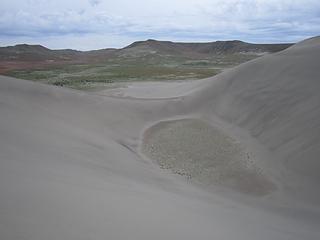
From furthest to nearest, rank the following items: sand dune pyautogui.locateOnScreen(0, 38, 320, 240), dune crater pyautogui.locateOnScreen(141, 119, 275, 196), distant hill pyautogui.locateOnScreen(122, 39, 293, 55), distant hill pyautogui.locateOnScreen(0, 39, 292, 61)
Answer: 1. distant hill pyautogui.locateOnScreen(122, 39, 293, 55)
2. distant hill pyautogui.locateOnScreen(0, 39, 292, 61)
3. dune crater pyautogui.locateOnScreen(141, 119, 275, 196)
4. sand dune pyautogui.locateOnScreen(0, 38, 320, 240)

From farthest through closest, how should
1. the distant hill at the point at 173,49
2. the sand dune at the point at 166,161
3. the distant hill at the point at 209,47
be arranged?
the distant hill at the point at 209,47 < the distant hill at the point at 173,49 < the sand dune at the point at 166,161

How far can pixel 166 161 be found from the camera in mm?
11891

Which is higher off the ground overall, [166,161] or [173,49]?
[173,49]

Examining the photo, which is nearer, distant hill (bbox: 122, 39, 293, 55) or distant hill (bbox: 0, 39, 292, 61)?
distant hill (bbox: 0, 39, 292, 61)

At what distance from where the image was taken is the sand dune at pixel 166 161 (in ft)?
16.4

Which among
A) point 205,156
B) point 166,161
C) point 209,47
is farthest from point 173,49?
point 166,161

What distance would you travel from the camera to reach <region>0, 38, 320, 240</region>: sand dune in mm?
5012

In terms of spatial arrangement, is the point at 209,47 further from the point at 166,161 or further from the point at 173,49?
the point at 166,161

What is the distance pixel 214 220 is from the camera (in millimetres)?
6719

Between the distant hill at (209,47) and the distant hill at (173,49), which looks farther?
the distant hill at (209,47)

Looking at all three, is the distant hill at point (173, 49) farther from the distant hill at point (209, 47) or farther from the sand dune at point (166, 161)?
the sand dune at point (166, 161)

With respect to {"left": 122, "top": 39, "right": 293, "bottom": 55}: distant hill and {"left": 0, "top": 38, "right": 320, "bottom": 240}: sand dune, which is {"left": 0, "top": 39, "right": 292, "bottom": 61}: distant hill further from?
{"left": 0, "top": 38, "right": 320, "bottom": 240}: sand dune

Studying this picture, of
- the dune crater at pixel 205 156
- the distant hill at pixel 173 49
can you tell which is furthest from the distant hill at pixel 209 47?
the dune crater at pixel 205 156

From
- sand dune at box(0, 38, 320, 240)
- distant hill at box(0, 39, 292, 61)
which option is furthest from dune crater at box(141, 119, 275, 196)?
distant hill at box(0, 39, 292, 61)
